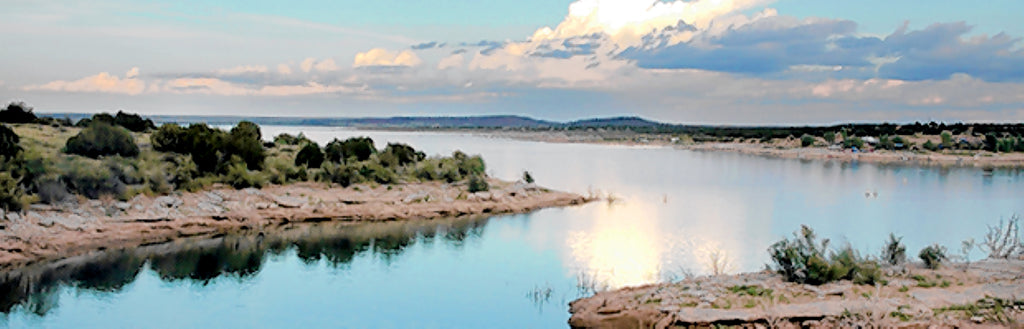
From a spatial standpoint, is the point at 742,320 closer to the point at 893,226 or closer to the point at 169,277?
the point at 169,277

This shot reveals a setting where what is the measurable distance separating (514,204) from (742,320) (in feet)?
50.2

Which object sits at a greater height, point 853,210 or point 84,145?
point 84,145

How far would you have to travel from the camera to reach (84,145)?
21.9 metres

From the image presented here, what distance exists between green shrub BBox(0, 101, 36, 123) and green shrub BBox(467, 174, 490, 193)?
16.3 metres

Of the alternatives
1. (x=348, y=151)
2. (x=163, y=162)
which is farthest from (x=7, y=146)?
(x=348, y=151)

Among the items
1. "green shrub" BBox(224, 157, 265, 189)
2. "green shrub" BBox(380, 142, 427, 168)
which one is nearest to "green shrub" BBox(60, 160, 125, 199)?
"green shrub" BBox(224, 157, 265, 189)

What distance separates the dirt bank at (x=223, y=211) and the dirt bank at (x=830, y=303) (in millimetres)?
10194

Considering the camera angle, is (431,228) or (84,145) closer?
(431,228)

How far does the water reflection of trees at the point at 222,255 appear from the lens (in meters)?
13.1

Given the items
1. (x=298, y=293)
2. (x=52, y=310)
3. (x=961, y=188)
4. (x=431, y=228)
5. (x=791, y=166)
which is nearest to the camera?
(x=52, y=310)

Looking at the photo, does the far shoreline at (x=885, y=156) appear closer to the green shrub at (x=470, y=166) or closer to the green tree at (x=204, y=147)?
the green shrub at (x=470, y=166)

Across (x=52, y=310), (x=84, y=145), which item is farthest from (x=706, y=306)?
(x=84, y=145)

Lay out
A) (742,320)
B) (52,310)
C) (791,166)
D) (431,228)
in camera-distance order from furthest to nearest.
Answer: (791,166)
(431,228)
(52,310)
(742,320)

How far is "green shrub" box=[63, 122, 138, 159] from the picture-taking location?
2183cm
